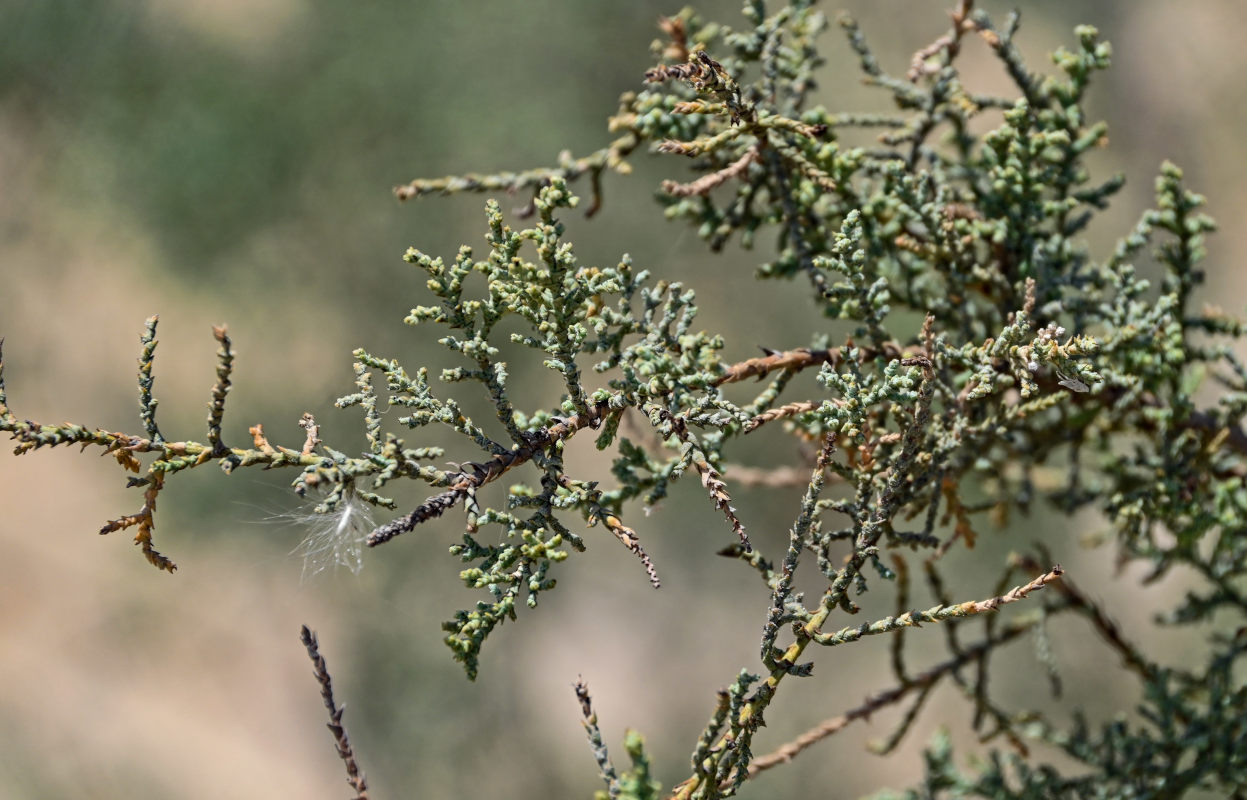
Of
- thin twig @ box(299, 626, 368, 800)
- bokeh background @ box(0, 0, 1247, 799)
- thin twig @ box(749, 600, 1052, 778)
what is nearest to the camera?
thin twig @ box(299, 626, 368, 800)

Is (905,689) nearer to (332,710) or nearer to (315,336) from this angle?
(332,710)

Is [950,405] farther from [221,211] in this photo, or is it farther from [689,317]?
[221,211]

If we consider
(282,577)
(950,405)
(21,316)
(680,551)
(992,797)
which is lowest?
(992,797)

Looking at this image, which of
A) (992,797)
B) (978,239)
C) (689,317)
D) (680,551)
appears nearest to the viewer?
(689,317)

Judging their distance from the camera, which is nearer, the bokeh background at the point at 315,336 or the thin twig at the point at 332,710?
the thin twig at the point at 332,710

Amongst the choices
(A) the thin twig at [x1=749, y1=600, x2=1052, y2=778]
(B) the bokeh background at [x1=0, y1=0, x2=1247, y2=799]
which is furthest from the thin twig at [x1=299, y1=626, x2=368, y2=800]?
(B) the bokeh background at [x1=0, y1=0, x2=1247, y2=799]

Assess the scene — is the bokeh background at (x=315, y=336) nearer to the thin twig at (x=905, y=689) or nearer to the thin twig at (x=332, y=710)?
the thin twig at (x=905, y=689)

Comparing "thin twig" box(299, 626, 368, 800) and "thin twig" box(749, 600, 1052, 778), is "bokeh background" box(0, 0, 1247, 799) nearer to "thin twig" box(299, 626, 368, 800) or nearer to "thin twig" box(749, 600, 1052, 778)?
"thin twig" box(749, 600, 1052, 778)

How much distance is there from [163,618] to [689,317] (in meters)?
6.40

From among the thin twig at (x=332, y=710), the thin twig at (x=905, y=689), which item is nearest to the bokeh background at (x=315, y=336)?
the thin twig at (x=905, y=689)

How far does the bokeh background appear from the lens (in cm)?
605

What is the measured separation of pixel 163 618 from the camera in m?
6.60

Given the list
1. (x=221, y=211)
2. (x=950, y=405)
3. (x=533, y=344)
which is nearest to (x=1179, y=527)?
(x=950, y=405)

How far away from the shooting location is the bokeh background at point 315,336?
6047mm
